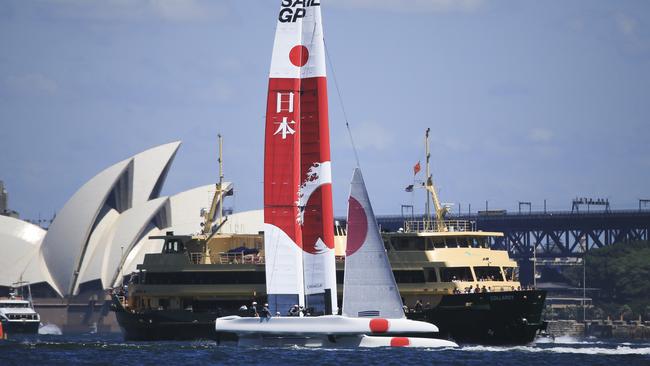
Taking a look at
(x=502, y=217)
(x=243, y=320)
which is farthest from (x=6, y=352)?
(x=502, y=217)

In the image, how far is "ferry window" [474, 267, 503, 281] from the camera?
68625 millimetres

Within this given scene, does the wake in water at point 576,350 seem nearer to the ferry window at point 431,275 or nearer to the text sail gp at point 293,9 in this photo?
the ferry window at point 431,275

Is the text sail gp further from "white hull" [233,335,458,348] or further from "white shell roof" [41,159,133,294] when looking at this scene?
"white shell roof" [41,159,133,294]

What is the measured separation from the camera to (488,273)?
69.2 meters

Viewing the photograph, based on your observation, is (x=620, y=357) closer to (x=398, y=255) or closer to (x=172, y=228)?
(x=398, y=255)

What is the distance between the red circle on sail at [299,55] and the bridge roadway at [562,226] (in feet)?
313

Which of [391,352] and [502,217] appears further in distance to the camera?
[502,217]

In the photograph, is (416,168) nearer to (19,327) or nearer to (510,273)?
(510,273)

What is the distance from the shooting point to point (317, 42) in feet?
186

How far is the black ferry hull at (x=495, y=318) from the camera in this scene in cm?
6469

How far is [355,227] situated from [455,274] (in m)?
13.1

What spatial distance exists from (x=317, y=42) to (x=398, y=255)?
14761mm

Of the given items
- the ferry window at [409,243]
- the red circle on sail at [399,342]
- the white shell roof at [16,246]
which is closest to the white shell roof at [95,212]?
the white shell roof at [16,246]

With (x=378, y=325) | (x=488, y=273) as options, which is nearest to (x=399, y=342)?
(x=378, y=325)
